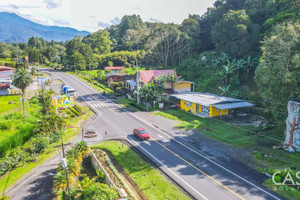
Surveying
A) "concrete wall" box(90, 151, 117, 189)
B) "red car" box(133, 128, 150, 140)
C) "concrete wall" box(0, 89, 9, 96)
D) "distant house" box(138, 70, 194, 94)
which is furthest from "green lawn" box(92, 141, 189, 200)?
"concrete wall" box(0, 89, 9, 96)

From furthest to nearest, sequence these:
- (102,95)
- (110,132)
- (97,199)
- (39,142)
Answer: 1. (102,95)
2. (110,132)
3. (39,142)
4. (97,199)

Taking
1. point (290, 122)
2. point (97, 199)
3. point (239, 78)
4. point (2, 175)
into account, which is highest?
point (239, 78)

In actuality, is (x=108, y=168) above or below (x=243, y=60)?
below

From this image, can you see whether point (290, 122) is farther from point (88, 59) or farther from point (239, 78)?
point (88, 59)

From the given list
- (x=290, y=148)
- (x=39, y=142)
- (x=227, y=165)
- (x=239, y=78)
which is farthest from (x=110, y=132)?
(x=239, y=78)

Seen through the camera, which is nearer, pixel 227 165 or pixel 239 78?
pixel 227 165

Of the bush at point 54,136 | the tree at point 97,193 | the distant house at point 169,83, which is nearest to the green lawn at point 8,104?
the bush at point 54,136

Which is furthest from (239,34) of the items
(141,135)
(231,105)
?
(141,135)
